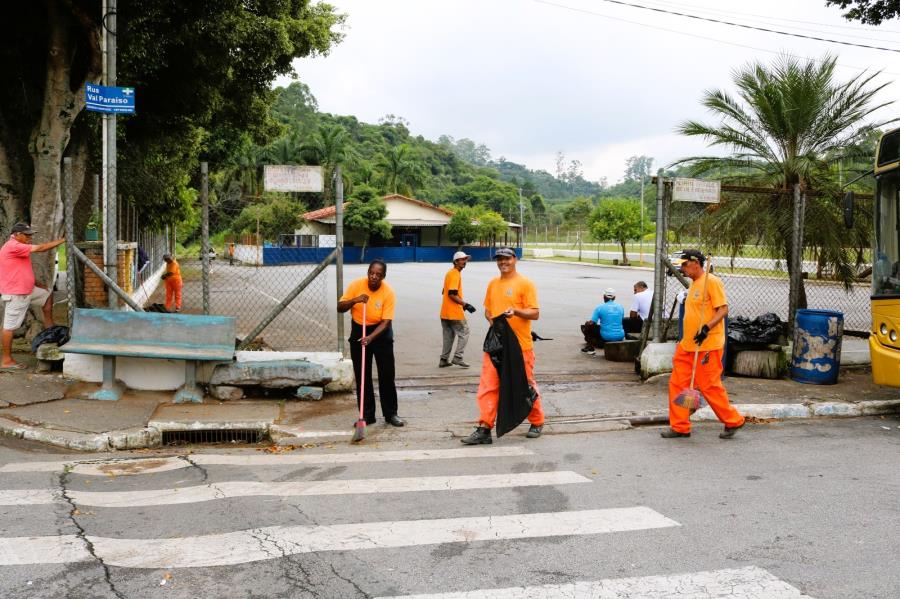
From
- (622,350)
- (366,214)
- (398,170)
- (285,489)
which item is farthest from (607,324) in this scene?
(398,170)

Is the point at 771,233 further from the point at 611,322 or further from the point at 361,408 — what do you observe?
the point at 361,408

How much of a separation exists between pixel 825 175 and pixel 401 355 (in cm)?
684

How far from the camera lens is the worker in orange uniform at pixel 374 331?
7.16 metres

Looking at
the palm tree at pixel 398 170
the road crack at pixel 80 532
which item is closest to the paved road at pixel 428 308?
the road crack at pixel 80 532

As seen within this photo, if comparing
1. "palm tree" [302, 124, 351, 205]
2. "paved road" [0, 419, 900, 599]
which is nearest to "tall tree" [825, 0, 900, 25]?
"paved road" [0, 419, 900, 599]

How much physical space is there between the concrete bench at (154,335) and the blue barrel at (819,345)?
6.86 metres

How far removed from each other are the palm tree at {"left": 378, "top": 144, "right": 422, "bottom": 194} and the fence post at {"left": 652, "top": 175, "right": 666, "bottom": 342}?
63197 mm

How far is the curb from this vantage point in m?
6.72

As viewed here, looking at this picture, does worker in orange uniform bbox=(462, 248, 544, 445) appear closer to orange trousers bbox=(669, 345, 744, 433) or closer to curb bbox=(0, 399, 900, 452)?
curb bbox=(0, 399, 900, 452)

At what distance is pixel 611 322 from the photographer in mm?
11109

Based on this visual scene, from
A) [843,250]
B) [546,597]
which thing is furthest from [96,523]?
[843,250]

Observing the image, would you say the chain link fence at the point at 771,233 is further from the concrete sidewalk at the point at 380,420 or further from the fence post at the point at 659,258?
the concrete sidewalk at the point at 380,420

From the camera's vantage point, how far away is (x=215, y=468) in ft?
19.6

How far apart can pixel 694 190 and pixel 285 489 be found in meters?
6.58
